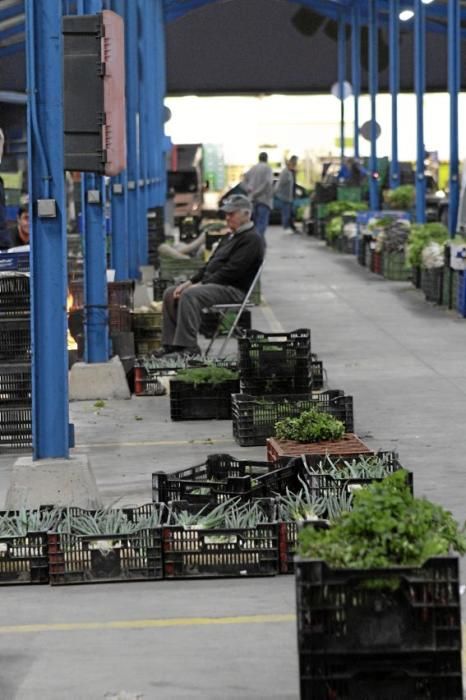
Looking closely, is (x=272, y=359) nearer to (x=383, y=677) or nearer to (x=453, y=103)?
(x=383, y=677)

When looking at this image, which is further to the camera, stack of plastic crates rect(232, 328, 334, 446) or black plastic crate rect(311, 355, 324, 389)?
black plastic crate rect(311, 355, 324, 389)

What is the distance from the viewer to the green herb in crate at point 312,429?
30.2 ft

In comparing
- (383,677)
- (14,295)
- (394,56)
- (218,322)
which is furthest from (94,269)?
(394,56)

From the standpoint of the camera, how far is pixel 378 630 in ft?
16.5

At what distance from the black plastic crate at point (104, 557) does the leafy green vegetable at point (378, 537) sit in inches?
78.7

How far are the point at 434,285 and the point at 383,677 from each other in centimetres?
1677

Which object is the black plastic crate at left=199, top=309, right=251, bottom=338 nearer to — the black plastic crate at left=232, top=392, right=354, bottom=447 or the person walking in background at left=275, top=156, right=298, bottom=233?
the black plastic crate at left=232, top=392, right=354, bottom=447

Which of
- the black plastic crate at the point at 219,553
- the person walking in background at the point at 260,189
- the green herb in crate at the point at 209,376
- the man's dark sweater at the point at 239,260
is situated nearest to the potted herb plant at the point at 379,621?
the black plastic crate at the point at 219,553

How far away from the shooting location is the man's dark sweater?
14844 mm

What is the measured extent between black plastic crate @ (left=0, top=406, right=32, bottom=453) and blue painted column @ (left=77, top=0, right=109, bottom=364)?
8.72ft

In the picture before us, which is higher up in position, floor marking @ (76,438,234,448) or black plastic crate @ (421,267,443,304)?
black plastic crate @ (421,267,443,304)

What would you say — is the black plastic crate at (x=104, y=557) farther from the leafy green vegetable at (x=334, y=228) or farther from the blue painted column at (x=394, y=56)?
the leafy green vegetable at (x=334, y=228)

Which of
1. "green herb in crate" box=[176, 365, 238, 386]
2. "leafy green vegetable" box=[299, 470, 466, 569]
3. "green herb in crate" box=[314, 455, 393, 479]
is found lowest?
"green herb in crate" box=[176, 365, 238, 386]

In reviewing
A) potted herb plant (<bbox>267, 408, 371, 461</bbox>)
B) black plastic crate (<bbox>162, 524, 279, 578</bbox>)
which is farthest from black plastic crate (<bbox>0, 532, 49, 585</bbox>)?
potted herb plant (<bbox>267, 408, 371, 461</bbox>)
